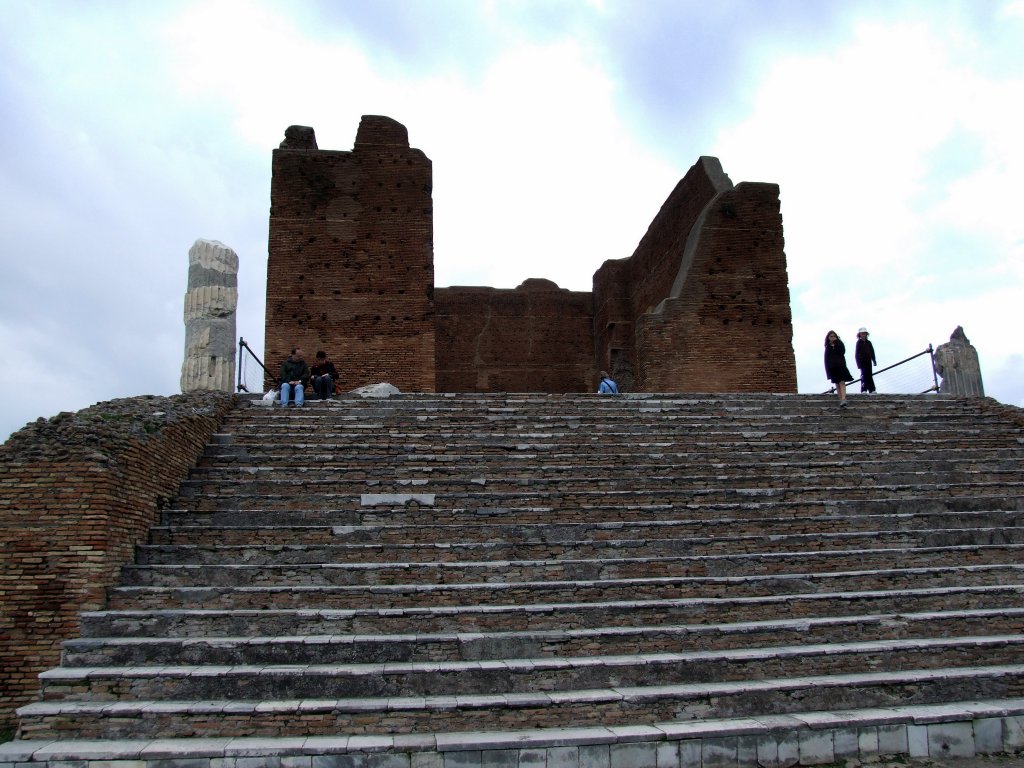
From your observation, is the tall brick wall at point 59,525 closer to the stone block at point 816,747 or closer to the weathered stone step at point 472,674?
the weathered stone step at point 472,674

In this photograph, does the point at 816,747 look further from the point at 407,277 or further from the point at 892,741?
the point at 407,277

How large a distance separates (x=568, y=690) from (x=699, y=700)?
72cm

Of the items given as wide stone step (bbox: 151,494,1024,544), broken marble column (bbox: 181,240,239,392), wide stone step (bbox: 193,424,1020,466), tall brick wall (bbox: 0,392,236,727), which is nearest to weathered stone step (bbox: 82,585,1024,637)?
tall brick wall (bbox: 0,392,236,727)

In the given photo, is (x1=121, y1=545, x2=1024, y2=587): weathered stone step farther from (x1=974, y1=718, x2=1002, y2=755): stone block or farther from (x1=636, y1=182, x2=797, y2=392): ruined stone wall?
(x1=636, y1=182, x2=797, y2=392): ruined stone wall

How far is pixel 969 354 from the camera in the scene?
1230cm

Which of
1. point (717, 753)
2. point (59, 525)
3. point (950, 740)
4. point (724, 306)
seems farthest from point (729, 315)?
point (59, 525)

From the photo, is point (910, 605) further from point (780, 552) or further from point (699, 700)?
point (699, 700)

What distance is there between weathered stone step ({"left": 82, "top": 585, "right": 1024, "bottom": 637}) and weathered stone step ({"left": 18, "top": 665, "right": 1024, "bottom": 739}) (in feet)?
1.93

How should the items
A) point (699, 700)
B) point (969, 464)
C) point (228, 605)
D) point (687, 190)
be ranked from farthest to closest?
1. point (687, 190)
2. point (969, 464)
3. point (228, 605)
4. point (699, 700)

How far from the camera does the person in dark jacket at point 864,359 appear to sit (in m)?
11.6

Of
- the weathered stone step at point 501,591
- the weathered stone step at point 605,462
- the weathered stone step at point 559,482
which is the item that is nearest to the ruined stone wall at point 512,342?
the weathered stone step at point 605,462

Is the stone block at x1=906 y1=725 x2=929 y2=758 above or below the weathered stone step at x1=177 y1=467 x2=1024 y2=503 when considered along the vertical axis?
below

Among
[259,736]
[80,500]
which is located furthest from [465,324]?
[259,736]

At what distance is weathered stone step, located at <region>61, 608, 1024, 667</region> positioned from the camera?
4.59 metres
